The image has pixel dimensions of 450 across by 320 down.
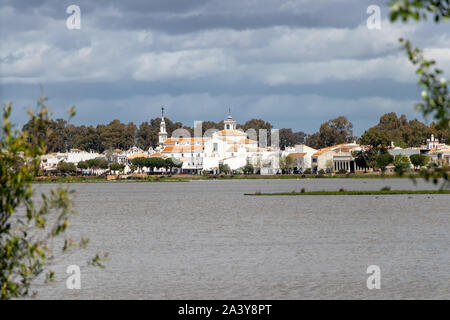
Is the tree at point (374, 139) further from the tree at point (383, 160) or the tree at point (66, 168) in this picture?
the tree at point (66, 168)

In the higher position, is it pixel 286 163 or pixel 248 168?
pixel 286 163

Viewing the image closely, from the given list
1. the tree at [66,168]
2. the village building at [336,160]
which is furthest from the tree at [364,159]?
the tree at [66,168]

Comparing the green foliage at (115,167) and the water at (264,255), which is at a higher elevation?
the green foliage at (115,167)

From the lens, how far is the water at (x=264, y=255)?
880 inches

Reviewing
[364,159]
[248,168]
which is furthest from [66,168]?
[364,159]

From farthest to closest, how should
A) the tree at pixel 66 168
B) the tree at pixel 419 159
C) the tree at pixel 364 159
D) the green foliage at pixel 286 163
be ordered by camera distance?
the tree at pixel 66 168
the green foliage at pixel 286 163
the tree at pixel 419 159
the tree at pixel 364 159

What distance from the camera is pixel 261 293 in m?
21.8

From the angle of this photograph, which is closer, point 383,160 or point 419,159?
point 383,160

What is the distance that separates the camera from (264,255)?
30.8m

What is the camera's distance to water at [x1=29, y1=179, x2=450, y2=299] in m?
22.4

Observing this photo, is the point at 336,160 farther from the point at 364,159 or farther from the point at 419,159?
the point at 364,159

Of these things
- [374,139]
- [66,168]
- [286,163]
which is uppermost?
[374,139]
